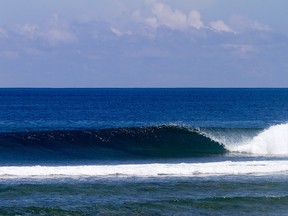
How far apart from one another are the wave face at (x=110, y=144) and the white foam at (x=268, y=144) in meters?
1.19

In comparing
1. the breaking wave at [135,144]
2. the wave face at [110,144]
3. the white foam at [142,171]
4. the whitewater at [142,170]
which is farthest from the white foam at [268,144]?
the white foam at [142,171]

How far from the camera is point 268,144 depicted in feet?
119

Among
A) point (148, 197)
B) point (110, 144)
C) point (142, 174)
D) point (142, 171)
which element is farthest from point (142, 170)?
point (110, 144)

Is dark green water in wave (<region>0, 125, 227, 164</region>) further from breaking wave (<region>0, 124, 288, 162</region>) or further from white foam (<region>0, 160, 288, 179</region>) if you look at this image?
white foam (<region>0, 160, 288, 179</region>)

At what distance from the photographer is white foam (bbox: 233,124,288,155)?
1391 inches

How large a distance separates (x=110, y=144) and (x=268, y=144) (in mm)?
8653

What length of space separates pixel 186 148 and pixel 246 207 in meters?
19.1

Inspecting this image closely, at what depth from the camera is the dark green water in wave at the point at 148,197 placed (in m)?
18.2

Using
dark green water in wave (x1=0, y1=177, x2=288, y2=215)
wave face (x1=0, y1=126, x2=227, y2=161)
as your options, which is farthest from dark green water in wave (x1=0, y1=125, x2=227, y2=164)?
dark green water in wave (x1=0, y1=177, x2=288, y2=215)

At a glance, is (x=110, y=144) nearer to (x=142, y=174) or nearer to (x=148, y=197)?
(x=142, y=174)

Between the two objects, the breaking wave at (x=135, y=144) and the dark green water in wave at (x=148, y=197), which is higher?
the breaking wave at (x=135, y=144)

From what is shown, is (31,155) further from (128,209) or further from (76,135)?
(128,209)

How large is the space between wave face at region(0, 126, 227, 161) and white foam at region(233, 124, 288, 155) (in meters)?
1.19

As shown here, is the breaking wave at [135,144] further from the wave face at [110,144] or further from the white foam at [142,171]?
the white foam at [142,171]
